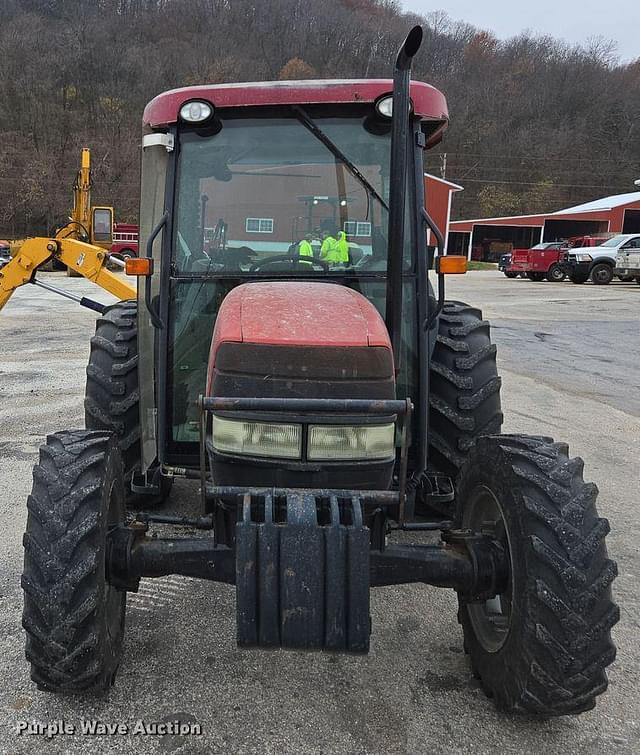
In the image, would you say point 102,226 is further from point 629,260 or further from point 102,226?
point 629,260

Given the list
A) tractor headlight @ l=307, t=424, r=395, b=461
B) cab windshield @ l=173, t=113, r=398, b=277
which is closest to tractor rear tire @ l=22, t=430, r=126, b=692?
tractor headlight @ l=307, t=424, r=395, b=461

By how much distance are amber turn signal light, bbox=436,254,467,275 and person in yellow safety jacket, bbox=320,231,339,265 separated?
454 millimetres

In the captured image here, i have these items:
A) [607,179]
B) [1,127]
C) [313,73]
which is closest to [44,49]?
[1,127]

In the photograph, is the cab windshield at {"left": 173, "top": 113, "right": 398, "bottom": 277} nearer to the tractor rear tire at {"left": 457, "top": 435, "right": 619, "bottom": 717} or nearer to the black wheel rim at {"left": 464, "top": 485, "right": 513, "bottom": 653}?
the black wheel rim at {"left": 464, "top": 485, "right": 513, "bottom": 653}

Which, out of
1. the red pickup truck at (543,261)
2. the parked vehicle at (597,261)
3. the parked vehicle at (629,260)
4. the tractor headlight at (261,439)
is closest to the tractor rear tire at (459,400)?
the tractor headlight at (261,439)

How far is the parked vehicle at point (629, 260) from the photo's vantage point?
75.2 ft

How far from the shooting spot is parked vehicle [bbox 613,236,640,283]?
22922 millimetres

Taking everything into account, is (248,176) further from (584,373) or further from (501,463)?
(584,373)

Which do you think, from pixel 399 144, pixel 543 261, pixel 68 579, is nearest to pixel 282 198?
pixel 399 144

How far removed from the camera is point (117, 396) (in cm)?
342

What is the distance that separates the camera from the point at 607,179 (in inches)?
2474

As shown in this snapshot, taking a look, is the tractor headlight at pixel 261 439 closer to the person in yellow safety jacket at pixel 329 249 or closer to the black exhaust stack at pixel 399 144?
the black exhaust stack at pixel 399 144

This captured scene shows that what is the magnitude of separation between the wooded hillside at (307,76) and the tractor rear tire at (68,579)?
49694mm

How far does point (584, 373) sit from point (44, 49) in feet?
247
